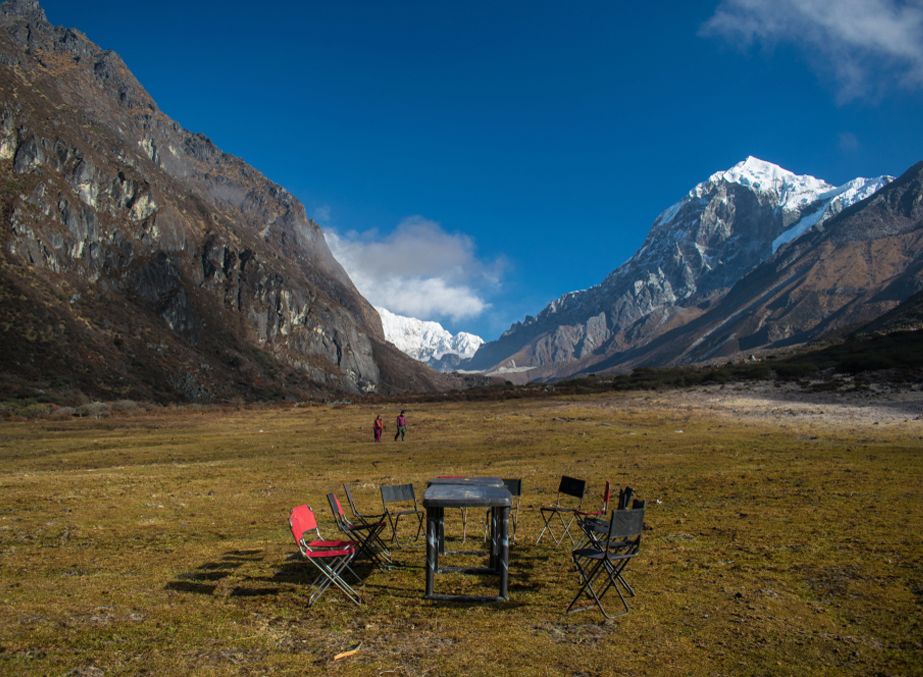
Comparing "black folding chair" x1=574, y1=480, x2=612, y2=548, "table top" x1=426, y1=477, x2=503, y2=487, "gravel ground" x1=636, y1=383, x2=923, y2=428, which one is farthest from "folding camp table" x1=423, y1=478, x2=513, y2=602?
"gravel ground" x1=636, y1=383, x2=923, y2=428

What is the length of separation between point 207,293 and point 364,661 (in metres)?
178

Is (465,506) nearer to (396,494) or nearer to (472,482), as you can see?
(472,482)

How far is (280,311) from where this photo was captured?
193 meters

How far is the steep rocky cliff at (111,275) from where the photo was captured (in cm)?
9406

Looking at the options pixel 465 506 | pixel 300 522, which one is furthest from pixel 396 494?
pixel 465 506

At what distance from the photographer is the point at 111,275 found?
129m

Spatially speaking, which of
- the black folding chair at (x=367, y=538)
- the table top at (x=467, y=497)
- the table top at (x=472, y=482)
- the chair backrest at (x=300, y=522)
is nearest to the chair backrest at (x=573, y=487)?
the table top at (x=472, y=482)

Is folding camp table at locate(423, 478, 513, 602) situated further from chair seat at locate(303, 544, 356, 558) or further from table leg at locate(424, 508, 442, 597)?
chair seat at locate(303, 544, 356, 558)

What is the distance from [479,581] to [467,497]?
7.12 ft

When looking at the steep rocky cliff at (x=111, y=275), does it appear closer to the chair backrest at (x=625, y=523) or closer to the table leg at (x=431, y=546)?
the table leg at (x=431, y=546)

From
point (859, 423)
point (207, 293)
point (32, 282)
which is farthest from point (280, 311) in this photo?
point (859, 423)

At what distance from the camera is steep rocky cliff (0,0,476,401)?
9406 cm

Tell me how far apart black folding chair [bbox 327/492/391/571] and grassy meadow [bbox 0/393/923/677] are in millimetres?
563

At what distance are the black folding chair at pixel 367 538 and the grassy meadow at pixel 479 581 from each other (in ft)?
1.85
